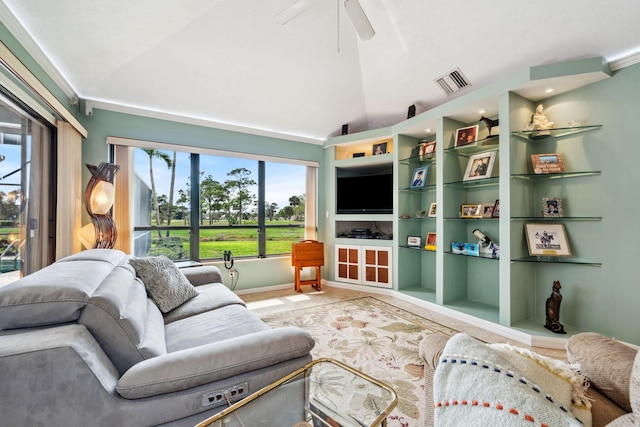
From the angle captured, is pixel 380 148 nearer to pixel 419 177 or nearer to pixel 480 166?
pixel 419 177

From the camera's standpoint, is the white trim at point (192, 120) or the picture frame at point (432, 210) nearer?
the white trim at point (192, 120)

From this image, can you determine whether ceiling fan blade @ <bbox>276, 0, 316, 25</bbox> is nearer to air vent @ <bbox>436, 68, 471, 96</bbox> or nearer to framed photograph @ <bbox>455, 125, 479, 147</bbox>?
air vent @ <bbox>436, 68, 471, 96</bbox>

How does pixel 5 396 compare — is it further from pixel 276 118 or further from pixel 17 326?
pixel 276 118

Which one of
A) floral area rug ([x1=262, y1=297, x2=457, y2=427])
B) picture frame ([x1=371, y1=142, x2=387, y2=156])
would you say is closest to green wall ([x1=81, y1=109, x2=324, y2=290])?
picture frame ([x1=371, y1=142, x2=387, y2=156])


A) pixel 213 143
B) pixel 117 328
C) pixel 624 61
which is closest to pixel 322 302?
pixel 213 143

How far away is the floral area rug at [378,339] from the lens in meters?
1.82

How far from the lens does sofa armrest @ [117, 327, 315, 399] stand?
3.27 feet

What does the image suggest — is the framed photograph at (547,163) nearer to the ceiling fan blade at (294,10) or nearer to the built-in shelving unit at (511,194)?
the built-in shelving unit at (511,194)

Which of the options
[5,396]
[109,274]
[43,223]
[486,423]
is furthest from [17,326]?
[43,223]

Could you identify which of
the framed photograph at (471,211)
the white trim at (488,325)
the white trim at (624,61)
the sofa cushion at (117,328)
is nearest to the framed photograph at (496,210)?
the framed photograph at (471,211)

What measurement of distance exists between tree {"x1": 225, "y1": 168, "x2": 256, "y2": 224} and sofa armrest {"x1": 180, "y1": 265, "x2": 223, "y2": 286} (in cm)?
151

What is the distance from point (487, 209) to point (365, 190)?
1738 millimetres

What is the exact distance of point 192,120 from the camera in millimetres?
3707

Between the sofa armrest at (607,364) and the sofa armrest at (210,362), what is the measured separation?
1071mm
